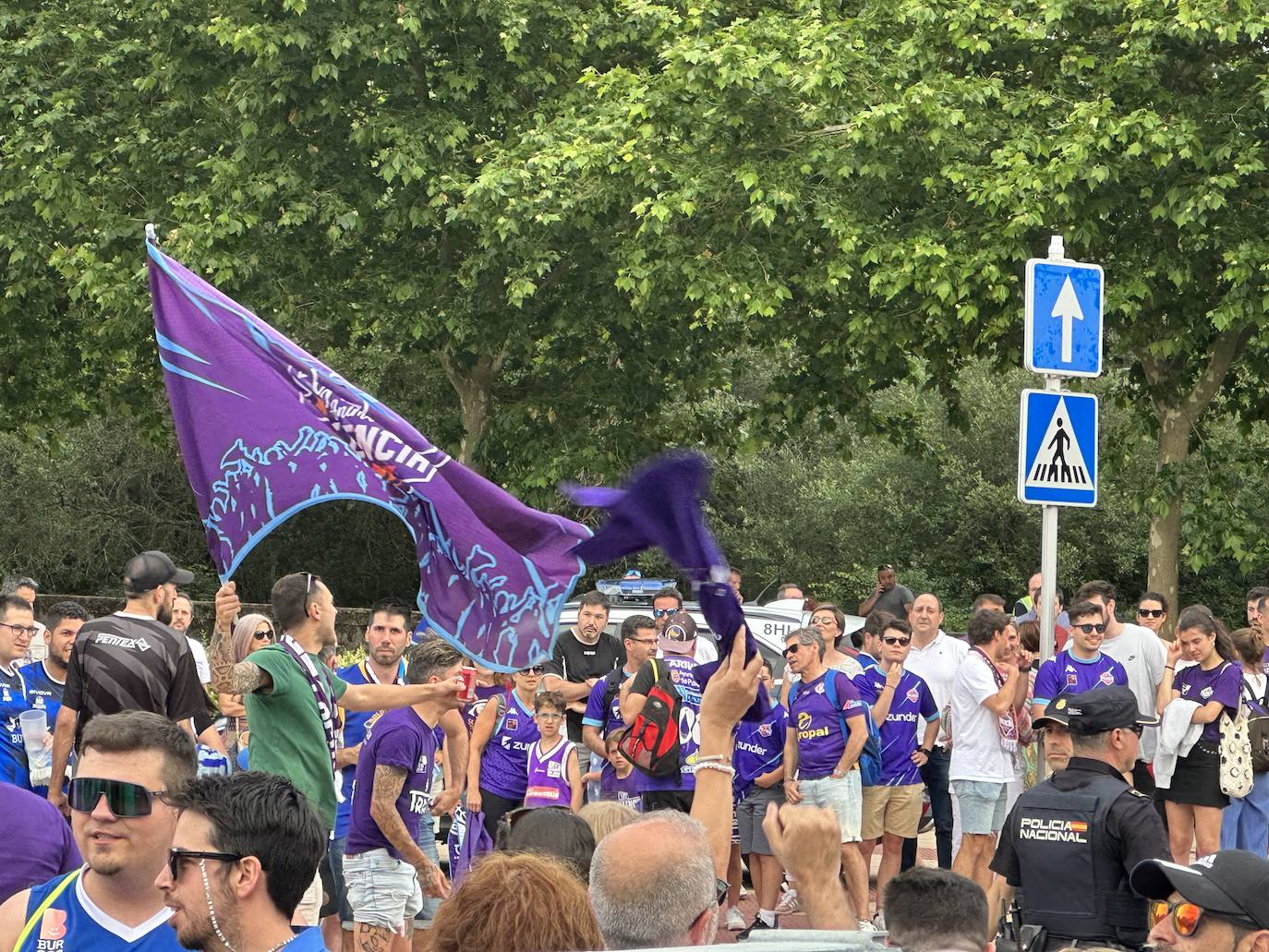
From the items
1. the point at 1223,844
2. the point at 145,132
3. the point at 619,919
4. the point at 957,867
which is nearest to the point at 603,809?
the point at 619,919

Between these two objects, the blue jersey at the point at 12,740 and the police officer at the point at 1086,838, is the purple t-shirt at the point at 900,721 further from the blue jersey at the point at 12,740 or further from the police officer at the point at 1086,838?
the blue jersey at the point at 12,740

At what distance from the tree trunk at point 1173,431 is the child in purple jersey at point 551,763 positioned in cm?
1073

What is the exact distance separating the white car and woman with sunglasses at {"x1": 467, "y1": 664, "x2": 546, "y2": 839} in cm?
285

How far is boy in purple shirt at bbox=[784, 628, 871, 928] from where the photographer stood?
1035cm

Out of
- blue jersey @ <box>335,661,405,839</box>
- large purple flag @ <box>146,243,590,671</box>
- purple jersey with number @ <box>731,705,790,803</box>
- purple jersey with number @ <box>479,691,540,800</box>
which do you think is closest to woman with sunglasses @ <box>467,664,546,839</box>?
purple jersey with number @ <box>479,691,540,800</box>

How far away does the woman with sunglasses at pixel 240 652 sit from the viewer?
26.8 feet

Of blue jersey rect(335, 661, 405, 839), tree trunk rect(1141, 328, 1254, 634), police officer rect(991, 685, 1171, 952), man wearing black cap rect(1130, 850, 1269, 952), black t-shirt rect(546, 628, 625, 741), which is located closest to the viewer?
man wearing black cap rect(1130, 850, 1269, 952)

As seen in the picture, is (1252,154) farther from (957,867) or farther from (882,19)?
(957,867)

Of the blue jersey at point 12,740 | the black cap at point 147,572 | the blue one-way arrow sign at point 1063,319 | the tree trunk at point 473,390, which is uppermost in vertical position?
the tree trunk at point 473,390

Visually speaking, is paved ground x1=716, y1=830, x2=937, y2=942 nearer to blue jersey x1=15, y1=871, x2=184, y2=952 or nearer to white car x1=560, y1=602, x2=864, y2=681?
white car x1=560, y1=602, x2=864, y2=681

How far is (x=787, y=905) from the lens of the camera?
10.5 metres

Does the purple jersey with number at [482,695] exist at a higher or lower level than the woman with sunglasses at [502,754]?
higher

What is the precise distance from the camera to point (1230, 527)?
1806 centimetres

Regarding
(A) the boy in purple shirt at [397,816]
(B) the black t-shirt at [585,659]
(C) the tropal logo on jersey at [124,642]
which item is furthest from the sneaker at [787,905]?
(C) the tropal logo on jersey at [124,642]
